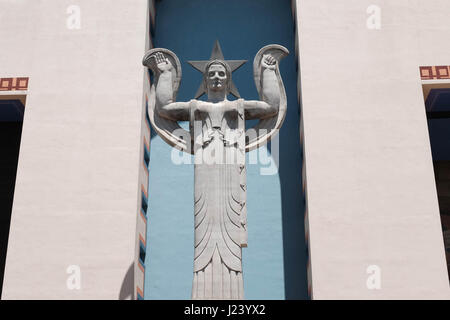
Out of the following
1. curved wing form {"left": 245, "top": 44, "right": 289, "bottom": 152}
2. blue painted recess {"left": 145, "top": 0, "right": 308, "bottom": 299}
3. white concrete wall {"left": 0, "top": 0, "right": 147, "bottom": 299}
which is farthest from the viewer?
blue painted recess {"left": 145, "top": 0, "right": 308, "bottom": 299}

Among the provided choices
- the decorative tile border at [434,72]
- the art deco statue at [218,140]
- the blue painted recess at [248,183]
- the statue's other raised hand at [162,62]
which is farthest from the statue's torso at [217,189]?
the decorative tile border at [434,72]

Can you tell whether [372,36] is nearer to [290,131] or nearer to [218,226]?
[290,131]

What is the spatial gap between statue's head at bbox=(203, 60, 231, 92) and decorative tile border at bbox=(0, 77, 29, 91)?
4.93 metres

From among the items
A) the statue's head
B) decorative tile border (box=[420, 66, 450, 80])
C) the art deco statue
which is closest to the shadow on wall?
the art deco statue

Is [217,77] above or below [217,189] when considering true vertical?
above

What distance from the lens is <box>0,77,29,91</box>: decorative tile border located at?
12539 millimetres

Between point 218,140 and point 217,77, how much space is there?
1039mm

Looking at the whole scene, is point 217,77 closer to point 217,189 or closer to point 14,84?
point 217,189

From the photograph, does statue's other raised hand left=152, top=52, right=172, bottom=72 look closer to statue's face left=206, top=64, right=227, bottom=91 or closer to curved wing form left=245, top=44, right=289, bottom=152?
statue's face left=206, top=64, right=227, bottom=91

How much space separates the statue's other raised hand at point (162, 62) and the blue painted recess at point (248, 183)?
4165 mm

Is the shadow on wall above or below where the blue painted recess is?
below

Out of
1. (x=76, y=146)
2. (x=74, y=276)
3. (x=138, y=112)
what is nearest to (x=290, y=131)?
(x=138, y=112)

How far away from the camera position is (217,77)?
30.3 feet

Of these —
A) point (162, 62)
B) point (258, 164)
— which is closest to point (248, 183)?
point (258, 164)
